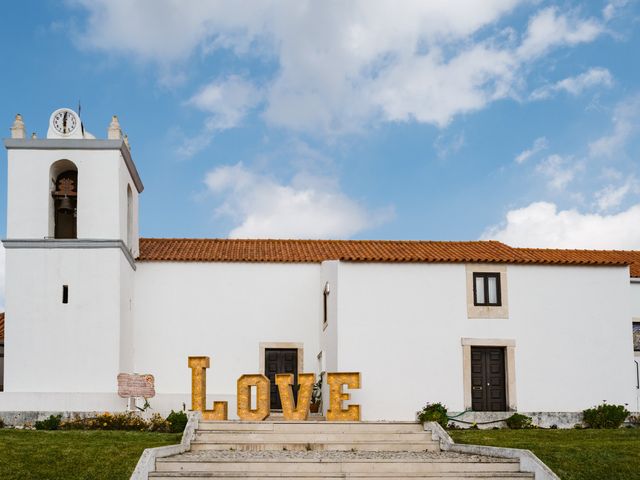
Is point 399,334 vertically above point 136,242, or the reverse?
point 136,242

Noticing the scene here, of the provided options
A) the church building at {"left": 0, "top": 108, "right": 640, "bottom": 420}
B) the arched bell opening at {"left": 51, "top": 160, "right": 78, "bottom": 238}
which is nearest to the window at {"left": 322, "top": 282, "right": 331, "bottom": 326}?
the church building at {"left": 0, "top": 108, "right": 640, "bottom": 420}

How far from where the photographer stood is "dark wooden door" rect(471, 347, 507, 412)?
2511 cm

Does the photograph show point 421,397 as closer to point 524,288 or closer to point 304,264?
point 524,288

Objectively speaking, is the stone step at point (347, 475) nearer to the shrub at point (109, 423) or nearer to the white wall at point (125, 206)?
the shrub at point (109, 423)

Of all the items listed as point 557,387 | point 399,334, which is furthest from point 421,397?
point 557,387

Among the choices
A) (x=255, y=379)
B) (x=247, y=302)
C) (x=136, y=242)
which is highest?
(x=136, y=242)

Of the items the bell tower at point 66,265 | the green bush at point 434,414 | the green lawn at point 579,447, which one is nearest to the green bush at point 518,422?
the green lawn at point 579,447

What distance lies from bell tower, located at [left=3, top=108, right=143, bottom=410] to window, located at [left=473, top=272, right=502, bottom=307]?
10046 millimetres

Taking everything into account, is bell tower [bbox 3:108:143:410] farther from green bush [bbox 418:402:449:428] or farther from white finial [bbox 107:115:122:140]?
green bush [bbox 418:402:449:428]

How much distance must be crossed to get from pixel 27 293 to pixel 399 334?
1043 centimetres

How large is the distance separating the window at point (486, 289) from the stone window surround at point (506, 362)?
1.05 meters

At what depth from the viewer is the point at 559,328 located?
83.5 feet

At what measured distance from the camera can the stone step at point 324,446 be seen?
760 inches

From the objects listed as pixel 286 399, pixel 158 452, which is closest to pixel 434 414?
pixel 286 399
